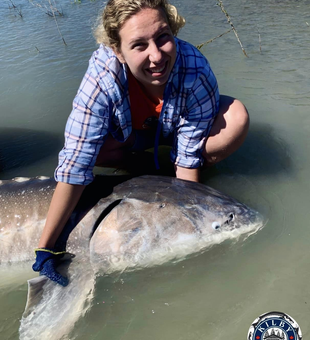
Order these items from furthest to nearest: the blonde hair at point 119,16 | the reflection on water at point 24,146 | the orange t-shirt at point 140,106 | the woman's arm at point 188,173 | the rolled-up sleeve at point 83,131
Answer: the reflection on water at point 24,146 < the woman's arm at point 188,173 < the orange t-shirt at point 140,106 < the rolled-up sleeve at point 83,131 < the blonde hair at point 119,16

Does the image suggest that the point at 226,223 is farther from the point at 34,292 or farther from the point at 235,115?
the point at 34,292

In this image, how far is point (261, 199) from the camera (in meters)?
2.79

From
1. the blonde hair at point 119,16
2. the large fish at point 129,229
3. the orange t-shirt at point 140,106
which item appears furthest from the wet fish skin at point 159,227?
the blonde hair at point 119,16

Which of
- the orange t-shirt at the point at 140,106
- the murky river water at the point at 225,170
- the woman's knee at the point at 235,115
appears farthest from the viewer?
the woman's knee at the point at 235,115

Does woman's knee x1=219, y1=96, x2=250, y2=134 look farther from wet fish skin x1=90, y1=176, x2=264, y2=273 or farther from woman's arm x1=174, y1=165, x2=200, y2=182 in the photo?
wet fish skin x1=90, y1=176, x2=264, y2=273

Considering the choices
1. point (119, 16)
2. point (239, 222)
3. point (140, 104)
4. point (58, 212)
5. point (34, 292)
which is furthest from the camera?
point (140, 104)

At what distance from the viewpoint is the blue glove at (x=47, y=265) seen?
7.08ft

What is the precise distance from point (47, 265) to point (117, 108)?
1145 millimetres

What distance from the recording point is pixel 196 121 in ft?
8.63

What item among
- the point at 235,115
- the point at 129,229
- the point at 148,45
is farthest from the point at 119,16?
the point at 129,229

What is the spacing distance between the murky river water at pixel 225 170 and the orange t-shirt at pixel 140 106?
81 centimetres

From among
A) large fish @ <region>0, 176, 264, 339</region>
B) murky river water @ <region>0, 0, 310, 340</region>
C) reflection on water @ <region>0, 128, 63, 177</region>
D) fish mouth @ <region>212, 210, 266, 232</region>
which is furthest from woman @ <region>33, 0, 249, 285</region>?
reflection on water @ <region>0, 128, 63, 177</region>

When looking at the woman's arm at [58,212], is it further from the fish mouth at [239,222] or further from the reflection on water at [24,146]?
the reflection on water at [24,146]

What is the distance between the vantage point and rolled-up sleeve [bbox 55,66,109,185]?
2.21 m
